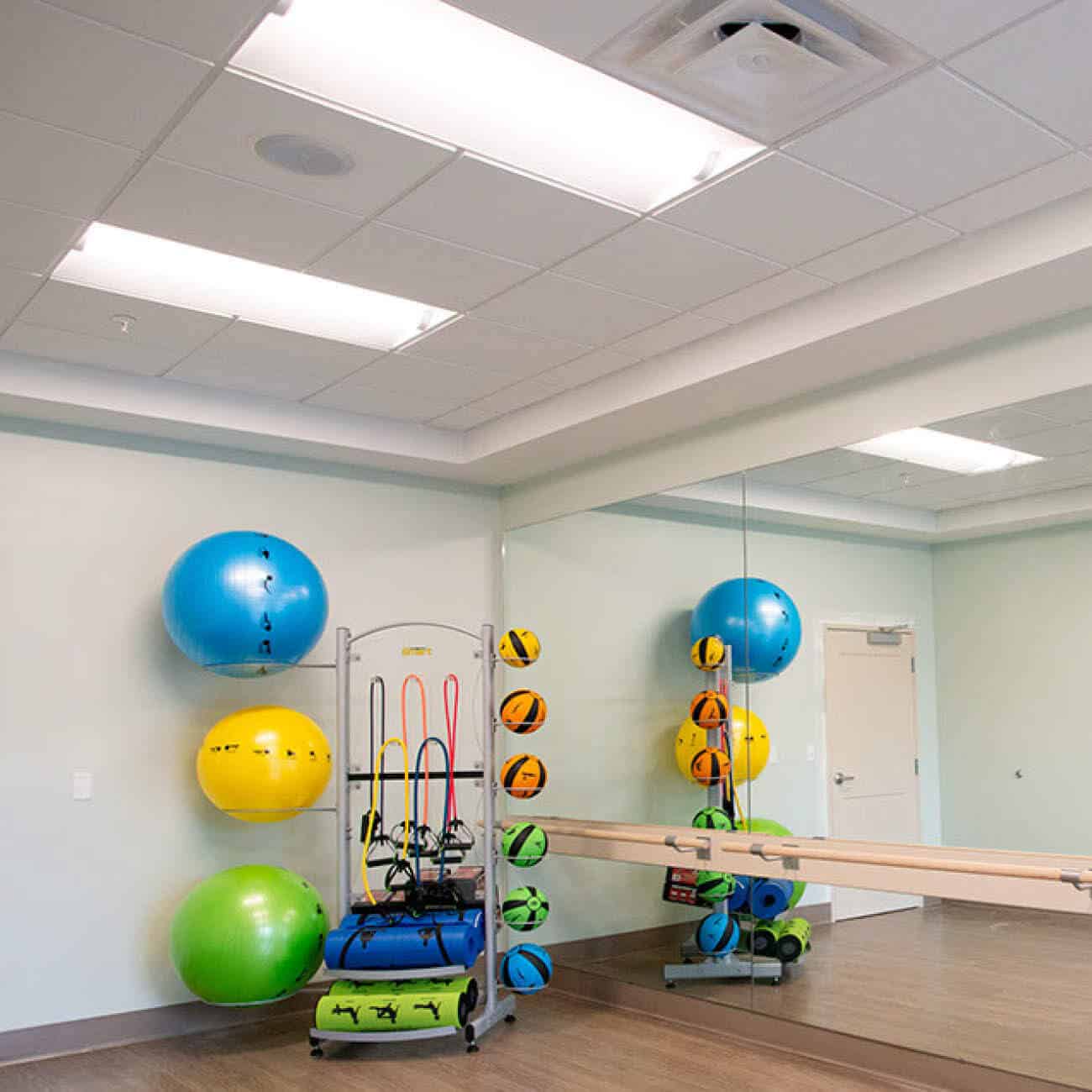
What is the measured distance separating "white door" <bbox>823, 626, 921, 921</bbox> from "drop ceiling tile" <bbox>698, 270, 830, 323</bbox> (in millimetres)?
1412

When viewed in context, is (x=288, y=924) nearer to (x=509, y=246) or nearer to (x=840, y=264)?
(x=509, y=246)

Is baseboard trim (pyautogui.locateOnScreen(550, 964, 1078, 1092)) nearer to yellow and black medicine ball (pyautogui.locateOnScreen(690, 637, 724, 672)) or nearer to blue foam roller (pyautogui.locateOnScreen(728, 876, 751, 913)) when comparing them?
blue foam roller (pyautogui.locateOnScreen(728, 876, 751, 913))

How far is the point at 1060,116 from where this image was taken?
302cm

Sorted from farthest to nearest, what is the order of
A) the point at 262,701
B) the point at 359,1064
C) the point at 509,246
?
the point at 262,701 < the point at 359,1064 < the point at 509,246

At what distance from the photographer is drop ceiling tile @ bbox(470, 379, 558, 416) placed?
5320mm

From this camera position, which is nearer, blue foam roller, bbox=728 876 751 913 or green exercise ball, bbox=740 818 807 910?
green exercise ball, bbox=740 818 807 910

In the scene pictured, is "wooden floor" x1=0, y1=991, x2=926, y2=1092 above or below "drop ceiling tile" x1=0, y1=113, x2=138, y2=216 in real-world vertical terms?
below

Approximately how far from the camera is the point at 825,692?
16.3 feet

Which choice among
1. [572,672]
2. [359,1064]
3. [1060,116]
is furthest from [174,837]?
[1060,116]

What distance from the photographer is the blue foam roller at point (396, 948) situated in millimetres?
4824

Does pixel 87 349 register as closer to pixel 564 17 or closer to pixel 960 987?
pixel 564 17

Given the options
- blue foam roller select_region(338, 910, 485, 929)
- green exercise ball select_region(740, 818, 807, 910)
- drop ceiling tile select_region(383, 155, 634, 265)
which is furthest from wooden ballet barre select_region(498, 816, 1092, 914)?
drop ceiling tile select_region(383, 155, 634, 265)

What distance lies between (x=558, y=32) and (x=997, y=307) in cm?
195

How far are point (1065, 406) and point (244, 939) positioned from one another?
12.0 ft
